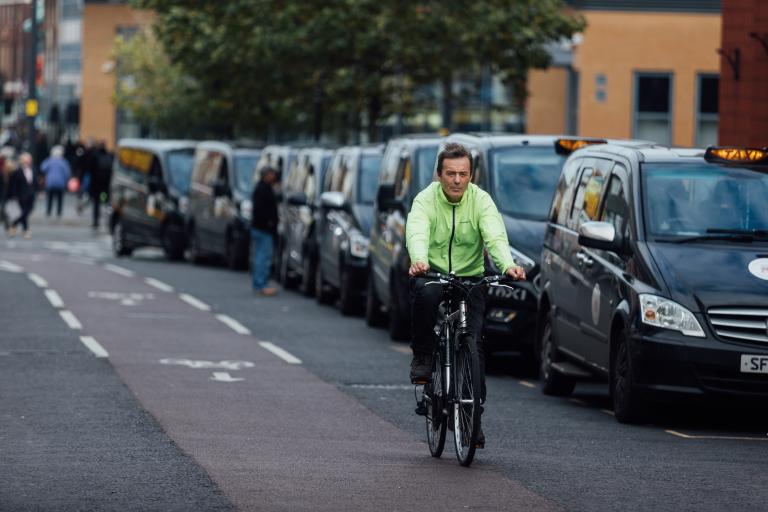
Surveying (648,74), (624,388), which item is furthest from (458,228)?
(648,74)

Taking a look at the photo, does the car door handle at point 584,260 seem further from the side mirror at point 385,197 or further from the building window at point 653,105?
the building window at point 653,105

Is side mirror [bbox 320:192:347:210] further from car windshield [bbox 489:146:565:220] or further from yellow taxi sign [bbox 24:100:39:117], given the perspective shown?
yellow taxi sign [bbox 24:100:39:117]

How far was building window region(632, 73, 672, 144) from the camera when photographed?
4478 centimetres

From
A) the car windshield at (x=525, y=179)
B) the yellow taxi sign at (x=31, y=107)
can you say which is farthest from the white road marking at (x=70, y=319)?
the yellow taxi sign at (x=31, y=107)

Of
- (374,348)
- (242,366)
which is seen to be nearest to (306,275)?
(374,348)

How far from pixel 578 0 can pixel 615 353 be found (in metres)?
35.3

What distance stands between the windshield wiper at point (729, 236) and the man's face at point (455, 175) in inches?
112

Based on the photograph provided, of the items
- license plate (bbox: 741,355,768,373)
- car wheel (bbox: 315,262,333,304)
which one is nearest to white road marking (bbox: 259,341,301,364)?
car wheel (bbox: 315,262,333,304)

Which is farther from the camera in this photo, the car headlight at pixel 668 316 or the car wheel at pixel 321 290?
the car wheel at pixel 321 290

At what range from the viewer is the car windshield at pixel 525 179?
635 inches

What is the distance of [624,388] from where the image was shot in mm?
11852

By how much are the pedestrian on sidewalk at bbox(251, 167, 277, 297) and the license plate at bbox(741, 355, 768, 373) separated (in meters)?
13.5

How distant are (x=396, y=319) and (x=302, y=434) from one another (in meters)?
7.39

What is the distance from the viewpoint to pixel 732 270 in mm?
11656
